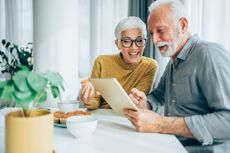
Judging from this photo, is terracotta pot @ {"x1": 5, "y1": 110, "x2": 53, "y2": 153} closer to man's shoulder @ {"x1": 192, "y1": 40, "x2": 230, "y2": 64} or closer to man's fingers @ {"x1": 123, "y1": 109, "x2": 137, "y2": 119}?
man's fingers @ {"x1": 123, "y1": 109, "x2": 137, "y2": 119}

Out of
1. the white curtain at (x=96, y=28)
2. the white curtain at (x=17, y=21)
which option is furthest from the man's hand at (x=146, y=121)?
the white curtain at (x=17, y=21)

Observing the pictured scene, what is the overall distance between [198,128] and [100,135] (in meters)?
0.41

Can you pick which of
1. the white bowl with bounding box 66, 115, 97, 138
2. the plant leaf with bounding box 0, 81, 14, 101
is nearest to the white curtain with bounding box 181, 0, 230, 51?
the white bowl with bounding box 66, 115, 97, 138

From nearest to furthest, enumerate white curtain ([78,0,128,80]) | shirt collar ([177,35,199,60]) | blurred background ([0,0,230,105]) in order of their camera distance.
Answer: shirt collar ([177,35,199,60]) → blurred background ([0,0,230,105]) → white curtain ([78,0,128,80])

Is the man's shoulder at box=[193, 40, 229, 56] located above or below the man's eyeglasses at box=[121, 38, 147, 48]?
below

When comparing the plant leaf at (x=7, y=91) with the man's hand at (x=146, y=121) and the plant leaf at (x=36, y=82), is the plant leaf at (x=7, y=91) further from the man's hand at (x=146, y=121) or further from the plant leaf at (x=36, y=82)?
the man's hand at (x=146, y=121)

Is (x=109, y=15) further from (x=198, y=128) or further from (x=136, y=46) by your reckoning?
(x=198, y=128)

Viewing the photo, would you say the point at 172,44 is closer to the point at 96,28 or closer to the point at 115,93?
the point at 115,93

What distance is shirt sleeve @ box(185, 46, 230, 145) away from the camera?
3.85 ft

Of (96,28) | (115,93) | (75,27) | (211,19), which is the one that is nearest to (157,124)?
(115,93)

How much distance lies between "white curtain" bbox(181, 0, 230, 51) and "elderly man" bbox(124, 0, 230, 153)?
114 centimetres

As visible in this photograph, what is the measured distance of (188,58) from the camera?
141 cm

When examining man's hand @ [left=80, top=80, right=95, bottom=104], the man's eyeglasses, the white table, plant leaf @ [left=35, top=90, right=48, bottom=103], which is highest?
the man's eyeglasses

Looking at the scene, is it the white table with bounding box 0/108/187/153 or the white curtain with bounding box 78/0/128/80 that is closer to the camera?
the white table with bounding box 0/108/187/153
